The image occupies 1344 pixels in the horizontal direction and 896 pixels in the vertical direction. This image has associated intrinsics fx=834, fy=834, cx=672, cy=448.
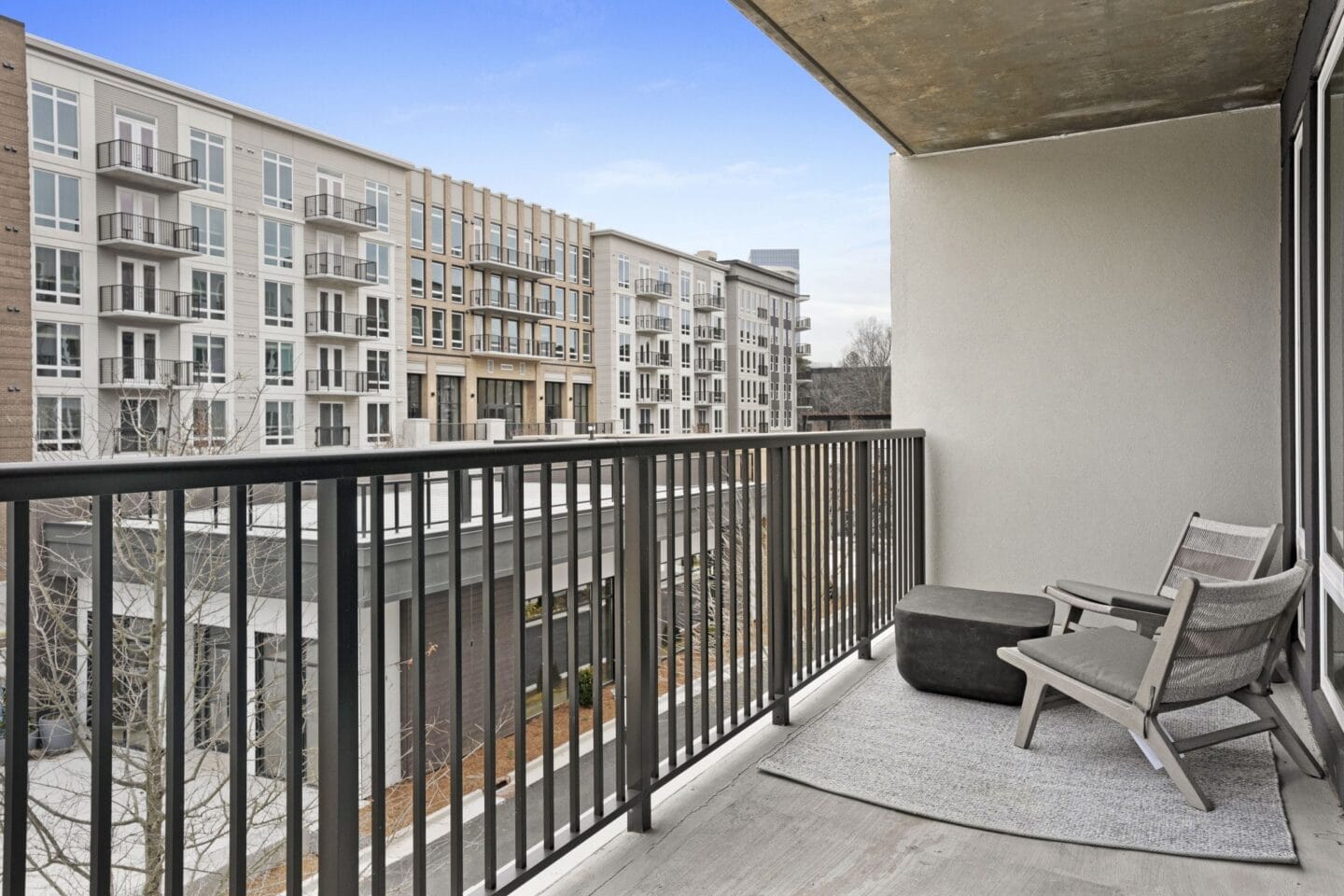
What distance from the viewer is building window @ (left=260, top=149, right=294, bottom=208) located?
95.8 feet

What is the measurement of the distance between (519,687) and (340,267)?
32947mm

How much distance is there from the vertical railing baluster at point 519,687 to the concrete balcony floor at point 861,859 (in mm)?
271

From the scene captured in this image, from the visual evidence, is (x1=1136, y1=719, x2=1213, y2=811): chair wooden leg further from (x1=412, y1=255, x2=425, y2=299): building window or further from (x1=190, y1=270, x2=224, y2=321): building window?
(x1=412, y1=255, x2=425, y2=299): building window

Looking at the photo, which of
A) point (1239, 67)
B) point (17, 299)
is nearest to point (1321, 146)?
point (1239, 67)

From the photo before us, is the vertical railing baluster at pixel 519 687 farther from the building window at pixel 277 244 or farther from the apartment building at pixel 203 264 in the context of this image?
the building window at pixel 277 244

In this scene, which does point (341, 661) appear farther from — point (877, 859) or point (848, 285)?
point (848, 285)

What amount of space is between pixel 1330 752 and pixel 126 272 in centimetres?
2987

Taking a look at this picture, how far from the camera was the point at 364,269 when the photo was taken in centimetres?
3173

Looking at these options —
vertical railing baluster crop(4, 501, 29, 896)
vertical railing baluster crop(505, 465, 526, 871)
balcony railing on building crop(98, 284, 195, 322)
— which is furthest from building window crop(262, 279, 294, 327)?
vertical railing baluster crop(4, 501, 29, 896)

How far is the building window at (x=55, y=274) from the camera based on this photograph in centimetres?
2403

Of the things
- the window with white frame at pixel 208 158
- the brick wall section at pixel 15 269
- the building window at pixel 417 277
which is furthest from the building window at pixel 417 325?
the brick wall section at pixel 15 269

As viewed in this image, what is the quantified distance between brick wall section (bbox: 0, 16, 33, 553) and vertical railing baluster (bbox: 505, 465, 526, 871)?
83.4 feet

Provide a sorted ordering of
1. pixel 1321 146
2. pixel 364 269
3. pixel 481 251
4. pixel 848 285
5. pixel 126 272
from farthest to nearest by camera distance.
A: pixel 848 285
pixel 481 251
pixel 364 269
pixel 126 272
pixel 1321 146

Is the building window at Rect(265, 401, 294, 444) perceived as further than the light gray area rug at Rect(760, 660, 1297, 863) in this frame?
Yes
